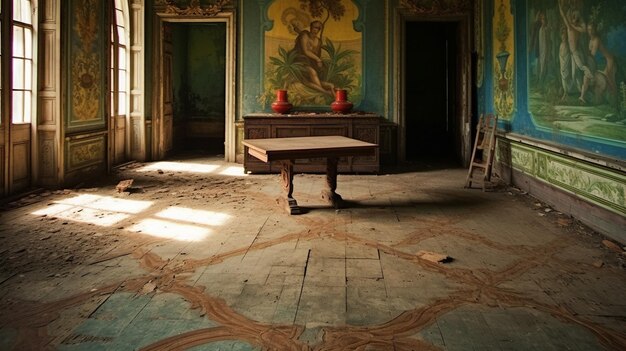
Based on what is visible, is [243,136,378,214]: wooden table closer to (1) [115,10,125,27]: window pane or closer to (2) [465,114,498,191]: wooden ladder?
(2) [465,114,498,191]: wooden ladder

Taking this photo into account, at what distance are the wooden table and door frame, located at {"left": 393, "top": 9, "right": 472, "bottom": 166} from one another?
11.9ft

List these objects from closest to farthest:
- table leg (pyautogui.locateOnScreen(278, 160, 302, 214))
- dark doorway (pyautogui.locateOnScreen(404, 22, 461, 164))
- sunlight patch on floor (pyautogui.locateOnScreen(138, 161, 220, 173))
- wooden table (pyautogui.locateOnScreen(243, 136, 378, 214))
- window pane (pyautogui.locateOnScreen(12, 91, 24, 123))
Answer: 1. wooden table (pyautogui.locateOnScreen(243, 136, 378, 214))
2. table leg (pyautogui.locateOnScreen(278, 160, 302, 214))
3. window pane (pyautogui.locateOnScreen(12, 91, 24, 123))
4. sunlight patch on floor (pyautogui.locateOnScreen(138, 161, 220, 173))
5. dark doorway (pyautogui.locateOnScreen(404, 22, 461, 164))

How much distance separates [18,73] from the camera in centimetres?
618

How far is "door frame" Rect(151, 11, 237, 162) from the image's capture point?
9383mm

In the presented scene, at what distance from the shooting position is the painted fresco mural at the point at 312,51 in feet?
30.3

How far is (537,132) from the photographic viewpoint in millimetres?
6312

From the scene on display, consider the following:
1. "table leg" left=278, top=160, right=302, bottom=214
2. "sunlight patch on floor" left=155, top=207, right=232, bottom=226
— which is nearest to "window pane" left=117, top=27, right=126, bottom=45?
"sunlight patch on floor" left=155, top=207, right=232, bottom=226

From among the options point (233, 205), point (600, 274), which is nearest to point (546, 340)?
point (600, 274)

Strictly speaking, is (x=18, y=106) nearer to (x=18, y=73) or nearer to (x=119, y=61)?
(x=18, y=73)

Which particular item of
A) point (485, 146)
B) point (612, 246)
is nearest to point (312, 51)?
point (485, 146)

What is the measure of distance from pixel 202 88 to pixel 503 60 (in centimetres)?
719

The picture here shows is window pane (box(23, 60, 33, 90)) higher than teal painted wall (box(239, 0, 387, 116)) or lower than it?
lower

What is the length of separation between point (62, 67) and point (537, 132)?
6.17m

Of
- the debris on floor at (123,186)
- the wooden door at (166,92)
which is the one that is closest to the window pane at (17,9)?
the debris on floor at (123,186)
